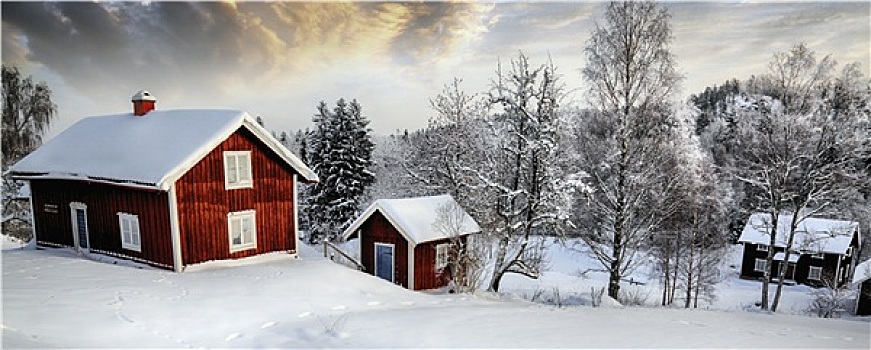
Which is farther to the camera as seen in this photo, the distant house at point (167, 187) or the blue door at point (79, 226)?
the blue door at point (79, 226)

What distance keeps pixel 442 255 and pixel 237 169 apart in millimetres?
7172

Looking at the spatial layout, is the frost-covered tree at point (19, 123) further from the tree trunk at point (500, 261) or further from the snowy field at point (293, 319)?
the tree trunk at point (500, 261)

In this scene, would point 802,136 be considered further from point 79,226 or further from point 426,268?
point 79,226

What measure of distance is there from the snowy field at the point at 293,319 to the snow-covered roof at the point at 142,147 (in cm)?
251

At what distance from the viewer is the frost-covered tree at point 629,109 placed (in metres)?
12.4

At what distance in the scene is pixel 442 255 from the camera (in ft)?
48.3

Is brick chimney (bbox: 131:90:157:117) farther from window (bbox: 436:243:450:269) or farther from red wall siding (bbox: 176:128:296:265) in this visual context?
window (bbox: 436:243:450:269)

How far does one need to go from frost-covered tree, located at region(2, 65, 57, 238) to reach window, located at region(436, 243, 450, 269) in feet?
53.6

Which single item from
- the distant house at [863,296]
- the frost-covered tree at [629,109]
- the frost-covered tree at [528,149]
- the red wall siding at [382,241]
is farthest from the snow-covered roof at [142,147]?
the distant house at [863,296]

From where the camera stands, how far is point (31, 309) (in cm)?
682

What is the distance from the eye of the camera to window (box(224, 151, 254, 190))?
11820 millimetres

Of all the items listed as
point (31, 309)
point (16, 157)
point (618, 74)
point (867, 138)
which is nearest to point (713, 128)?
point (867, 138)

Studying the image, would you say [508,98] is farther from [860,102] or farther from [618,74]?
[860,102]

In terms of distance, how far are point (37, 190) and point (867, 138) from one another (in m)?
25.7
